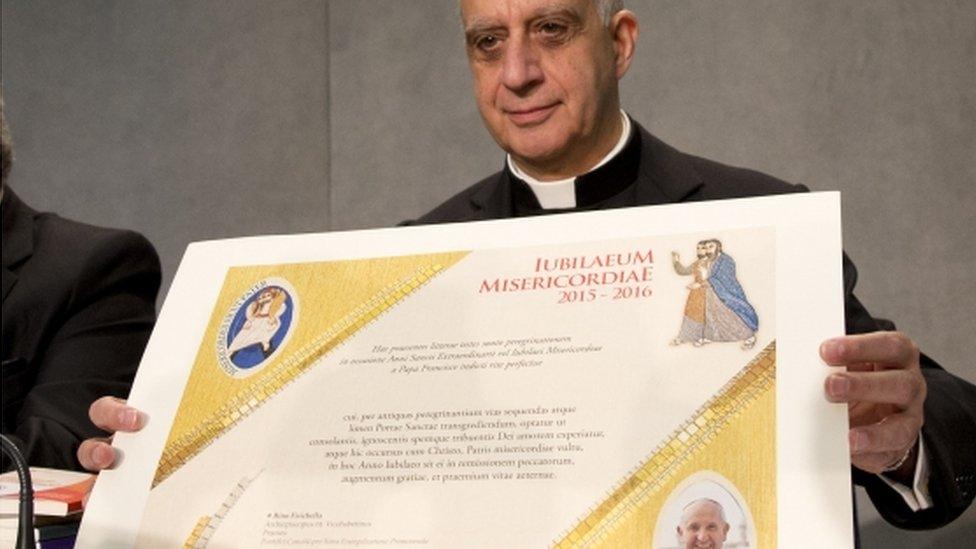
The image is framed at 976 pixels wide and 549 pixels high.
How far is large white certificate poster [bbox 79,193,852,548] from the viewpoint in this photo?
110cm

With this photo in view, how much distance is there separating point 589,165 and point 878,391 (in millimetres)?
998

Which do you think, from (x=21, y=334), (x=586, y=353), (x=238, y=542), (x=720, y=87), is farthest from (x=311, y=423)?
(x=720, y=87)

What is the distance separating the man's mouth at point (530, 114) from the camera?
1.92 m

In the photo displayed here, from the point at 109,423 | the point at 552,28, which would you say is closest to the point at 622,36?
the point at 552,28

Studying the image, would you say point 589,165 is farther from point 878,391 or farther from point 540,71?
point 878,391

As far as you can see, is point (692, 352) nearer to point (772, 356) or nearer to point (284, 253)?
point (772, 356)

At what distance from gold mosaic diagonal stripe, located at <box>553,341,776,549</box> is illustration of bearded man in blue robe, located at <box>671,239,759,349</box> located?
35 millimetres

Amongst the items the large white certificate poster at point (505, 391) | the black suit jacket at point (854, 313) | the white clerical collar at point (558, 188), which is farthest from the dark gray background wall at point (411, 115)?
the large white certificate poster at point (505, 391)

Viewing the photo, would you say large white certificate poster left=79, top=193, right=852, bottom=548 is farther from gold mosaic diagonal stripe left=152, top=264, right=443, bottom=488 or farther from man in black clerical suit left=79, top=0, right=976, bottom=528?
man in black clerical suit left=79, top=0, right=976, bottom=528

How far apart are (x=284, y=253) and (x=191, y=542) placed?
31 cm

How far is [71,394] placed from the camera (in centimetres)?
222

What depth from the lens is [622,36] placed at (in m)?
2.07

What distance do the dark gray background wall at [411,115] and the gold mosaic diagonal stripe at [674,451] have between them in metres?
1.60

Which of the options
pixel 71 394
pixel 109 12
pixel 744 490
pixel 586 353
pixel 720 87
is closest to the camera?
pixel 744 490
